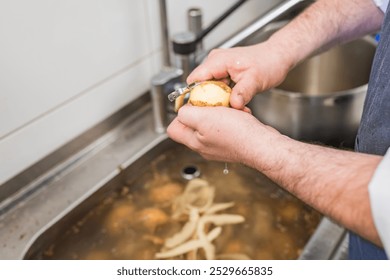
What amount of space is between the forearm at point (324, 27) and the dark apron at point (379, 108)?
0.50ft

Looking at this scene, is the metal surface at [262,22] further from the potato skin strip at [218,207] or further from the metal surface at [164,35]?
the potato skin strip at [218,207]

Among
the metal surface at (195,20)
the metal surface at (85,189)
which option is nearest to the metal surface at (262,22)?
the metal surface at (195,20)

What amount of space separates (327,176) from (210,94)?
0.26 metres

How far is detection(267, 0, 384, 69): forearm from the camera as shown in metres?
0.82

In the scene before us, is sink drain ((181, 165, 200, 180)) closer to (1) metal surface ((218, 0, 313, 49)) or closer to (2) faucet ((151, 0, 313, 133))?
(2) faucet ((151, 0, 313, 133))

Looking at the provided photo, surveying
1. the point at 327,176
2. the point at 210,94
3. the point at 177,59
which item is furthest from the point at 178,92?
the point at 177,59

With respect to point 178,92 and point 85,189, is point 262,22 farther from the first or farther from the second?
point 85,189

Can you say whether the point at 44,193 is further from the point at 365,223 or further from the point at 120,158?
the point at 365,223

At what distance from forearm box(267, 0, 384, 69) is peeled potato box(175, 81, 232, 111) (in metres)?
0.15

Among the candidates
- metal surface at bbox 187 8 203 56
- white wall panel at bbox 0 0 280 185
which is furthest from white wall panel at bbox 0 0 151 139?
metal surface at bbox 187 8 203 56

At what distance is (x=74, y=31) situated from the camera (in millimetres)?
947

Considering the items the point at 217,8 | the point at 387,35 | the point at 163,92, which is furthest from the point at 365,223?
the point at 217,8

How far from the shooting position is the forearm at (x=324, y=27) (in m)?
0.82

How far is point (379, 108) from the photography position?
68cm
